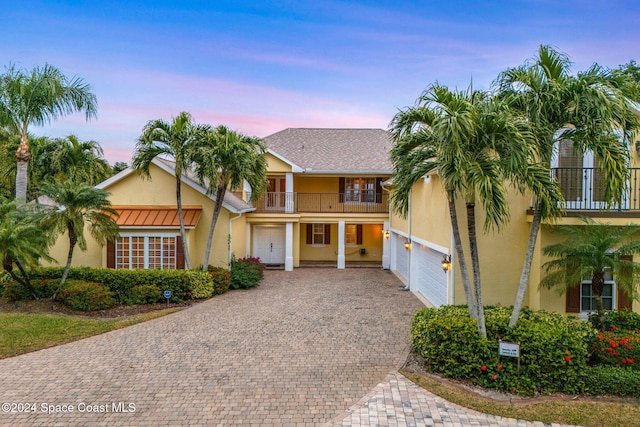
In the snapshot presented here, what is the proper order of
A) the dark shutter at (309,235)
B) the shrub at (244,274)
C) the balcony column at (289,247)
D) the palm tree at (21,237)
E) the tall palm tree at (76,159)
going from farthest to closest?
the dark shutter at (309,235) < the balcony column at (289,247) < the tall palm tree at (76,159) < the shrub at (244,274) < the palm tree at (21,237)

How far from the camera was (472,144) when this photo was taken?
21.6 ft

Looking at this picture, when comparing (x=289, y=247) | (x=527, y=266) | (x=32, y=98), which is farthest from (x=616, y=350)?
(x=32, y=98)

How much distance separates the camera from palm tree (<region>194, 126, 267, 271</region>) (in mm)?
13453

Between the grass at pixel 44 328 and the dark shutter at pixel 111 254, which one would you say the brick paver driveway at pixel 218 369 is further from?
the dark shutter at pixel 111 254

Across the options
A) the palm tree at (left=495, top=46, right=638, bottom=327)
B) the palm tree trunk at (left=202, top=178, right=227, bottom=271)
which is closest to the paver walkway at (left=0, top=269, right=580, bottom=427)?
the palm tree trunk at (left=202, top=178, right=227, bottom=271)

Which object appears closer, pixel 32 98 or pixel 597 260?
pixel 597 260

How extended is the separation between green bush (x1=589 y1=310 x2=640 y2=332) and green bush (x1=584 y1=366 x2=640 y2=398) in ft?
5.84

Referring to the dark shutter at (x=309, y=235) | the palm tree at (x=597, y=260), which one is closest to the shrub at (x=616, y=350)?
the palm tree at (x=597, y=260)

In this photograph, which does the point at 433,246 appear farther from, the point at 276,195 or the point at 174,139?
the point at 276,195

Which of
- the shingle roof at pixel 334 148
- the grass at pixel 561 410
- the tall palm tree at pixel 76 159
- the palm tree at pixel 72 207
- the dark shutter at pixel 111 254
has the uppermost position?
the shingle roof at pixel 334 148

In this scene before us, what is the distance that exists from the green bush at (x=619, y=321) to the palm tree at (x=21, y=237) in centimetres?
1559

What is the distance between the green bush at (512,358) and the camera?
634 cm

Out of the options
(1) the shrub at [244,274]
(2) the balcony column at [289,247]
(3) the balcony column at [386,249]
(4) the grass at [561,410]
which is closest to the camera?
(4) the grass at [561,410]

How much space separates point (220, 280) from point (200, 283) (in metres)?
1.09
